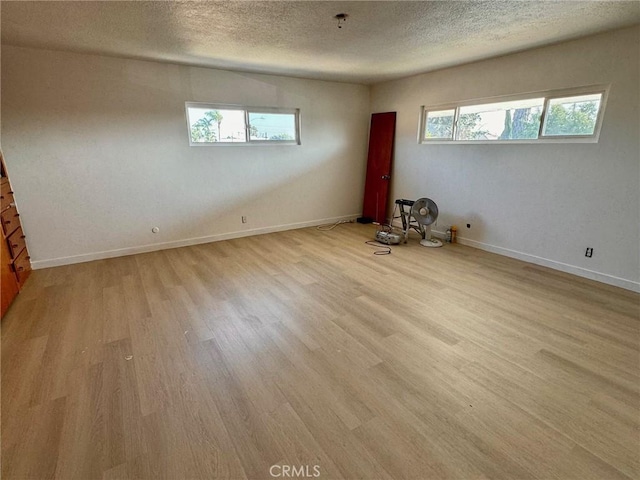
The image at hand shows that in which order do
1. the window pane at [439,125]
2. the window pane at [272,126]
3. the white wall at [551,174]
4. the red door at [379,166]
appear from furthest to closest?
1. the red door at [379,166]
2. the window pane at [272,126]
3. the window pane at [439,125]
4. the white wall at [551,174]

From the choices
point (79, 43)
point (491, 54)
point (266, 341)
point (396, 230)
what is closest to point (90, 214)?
point (79, 43)

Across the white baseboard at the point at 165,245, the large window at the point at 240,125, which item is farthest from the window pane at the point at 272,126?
the white baseboard at the point at 165,245

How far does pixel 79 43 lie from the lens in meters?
3.24

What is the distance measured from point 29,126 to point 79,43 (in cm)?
114

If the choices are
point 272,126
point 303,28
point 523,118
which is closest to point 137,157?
point 272,126

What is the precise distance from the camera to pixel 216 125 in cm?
472

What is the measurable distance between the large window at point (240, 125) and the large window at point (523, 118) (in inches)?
88.8

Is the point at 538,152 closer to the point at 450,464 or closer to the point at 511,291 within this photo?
the point at 511,291

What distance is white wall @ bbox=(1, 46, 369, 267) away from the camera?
359cm

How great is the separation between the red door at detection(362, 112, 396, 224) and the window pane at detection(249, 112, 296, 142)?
1593mm

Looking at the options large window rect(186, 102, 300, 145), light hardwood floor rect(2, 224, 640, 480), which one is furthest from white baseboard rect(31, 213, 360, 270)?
large window rect(186, 102, 300, 145)

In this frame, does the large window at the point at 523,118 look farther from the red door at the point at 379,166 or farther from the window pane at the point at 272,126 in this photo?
the window pane at the point at 272,126

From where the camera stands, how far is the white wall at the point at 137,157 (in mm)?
3594

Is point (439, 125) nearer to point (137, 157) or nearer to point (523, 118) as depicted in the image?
point (523, 118)
